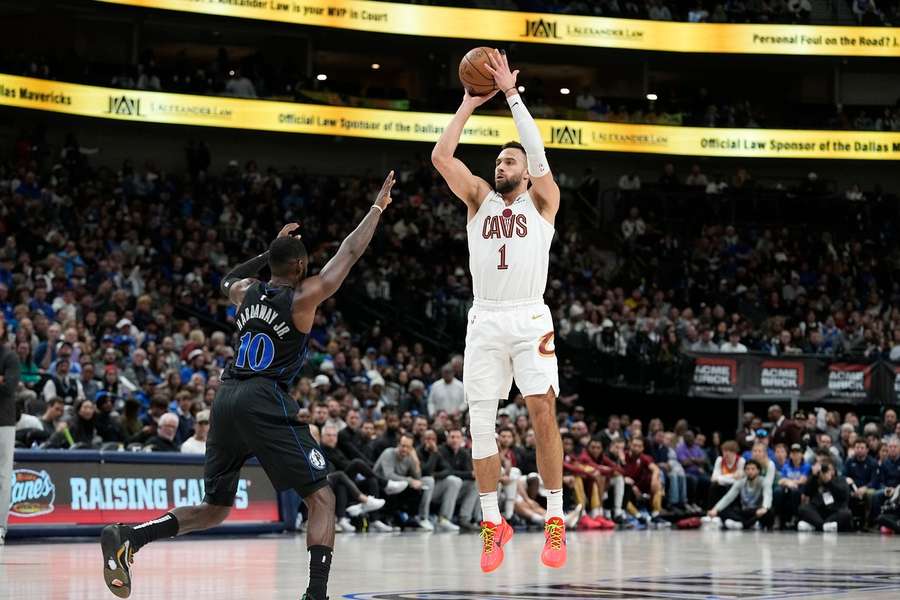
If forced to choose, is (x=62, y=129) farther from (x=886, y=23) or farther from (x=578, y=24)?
(x=886, y=23)

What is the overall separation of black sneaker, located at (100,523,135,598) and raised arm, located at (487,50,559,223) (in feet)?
11.3

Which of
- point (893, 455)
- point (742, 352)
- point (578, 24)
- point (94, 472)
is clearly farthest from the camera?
point (578, 24)

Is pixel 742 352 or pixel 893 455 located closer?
pixel 893 455

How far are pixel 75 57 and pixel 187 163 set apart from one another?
4.50 meters

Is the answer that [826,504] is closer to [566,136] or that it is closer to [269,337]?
[269,337]

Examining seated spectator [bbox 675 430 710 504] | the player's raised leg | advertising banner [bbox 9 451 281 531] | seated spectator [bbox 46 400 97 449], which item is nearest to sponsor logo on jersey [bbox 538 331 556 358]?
the player's raised leg

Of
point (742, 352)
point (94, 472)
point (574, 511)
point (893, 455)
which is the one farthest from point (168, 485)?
point (742, 352)

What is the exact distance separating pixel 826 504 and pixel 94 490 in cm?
1223

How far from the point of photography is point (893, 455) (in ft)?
75.4

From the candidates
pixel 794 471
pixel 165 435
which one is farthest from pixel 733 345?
pixel 165 435

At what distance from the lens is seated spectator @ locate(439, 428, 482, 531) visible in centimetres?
2031

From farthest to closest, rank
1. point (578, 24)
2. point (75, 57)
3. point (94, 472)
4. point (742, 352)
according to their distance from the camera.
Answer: point (578, 24)
point (75, 57)
point (742, 352)
point (94, 472)

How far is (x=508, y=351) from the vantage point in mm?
9430

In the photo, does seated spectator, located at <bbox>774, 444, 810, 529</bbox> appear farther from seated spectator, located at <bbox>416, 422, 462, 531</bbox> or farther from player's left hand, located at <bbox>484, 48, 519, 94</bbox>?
player's left hand, located at <bbox>484, 48, 519, 94</bbox>
